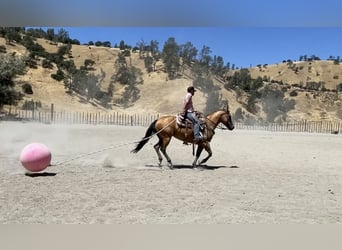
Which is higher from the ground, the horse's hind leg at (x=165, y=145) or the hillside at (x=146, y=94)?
the hillside at (x=146, y=94)

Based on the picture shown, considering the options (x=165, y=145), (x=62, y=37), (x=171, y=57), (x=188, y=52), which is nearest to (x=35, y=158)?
(x=165, y=145)

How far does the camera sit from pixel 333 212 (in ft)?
15.6

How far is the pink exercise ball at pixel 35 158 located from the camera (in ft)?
21.0

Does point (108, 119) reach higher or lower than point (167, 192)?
lower

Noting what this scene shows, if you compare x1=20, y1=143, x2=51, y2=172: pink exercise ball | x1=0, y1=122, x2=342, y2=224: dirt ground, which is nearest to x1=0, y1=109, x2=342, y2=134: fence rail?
x1=0, y1=122, x2=342, y2=224: dirt ground

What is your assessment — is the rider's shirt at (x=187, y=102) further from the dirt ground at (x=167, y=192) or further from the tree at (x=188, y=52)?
the tree at (x=188, y=52)

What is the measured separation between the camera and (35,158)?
638cm

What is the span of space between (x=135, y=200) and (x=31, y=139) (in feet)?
26.5

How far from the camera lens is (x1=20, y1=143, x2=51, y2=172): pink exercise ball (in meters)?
6.40

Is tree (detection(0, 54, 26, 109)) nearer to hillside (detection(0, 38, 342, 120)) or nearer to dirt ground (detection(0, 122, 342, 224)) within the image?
hillside (detection(0, 38, 342, 120))

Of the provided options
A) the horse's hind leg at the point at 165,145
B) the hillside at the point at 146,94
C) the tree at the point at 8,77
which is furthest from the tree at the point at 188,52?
the horse's hind leg at the point at 165,145

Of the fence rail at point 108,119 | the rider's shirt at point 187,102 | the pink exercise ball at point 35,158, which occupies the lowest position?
the fence rail at point 108,119

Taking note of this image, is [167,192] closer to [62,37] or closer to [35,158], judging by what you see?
[35,158]

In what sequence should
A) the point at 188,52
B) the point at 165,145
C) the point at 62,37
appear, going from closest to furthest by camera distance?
the point at 165,145 → the point at 188,52 → the point at 62,37
